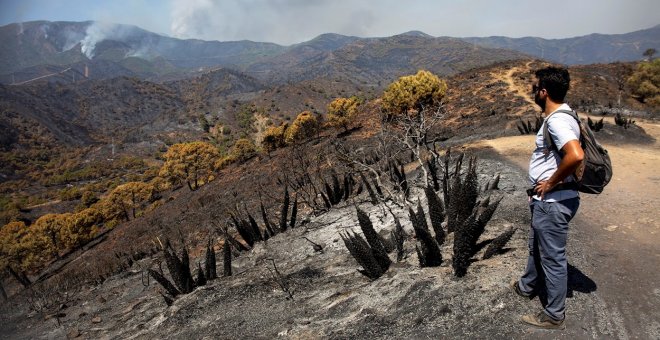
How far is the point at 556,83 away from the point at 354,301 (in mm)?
3345

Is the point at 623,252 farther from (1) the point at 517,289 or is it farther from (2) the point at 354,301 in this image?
(2) the point at 354,301

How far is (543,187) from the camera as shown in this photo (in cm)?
290

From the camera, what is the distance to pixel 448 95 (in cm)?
3017

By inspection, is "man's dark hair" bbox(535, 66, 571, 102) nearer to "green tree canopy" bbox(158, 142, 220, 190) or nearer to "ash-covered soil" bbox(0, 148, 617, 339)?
"ash-covered soil" bbox(0, 148, 617, 339)

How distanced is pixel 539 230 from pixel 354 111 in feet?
93.1

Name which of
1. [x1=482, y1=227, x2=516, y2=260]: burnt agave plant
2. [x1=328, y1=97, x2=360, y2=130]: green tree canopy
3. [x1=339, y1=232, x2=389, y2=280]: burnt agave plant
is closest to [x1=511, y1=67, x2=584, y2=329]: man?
[x1=482, y1=227, x2=516, y2=260]: burnt agave plant

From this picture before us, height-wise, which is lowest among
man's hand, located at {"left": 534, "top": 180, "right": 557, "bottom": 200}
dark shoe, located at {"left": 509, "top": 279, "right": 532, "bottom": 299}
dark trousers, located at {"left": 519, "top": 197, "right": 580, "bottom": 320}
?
dark shoe, located at {"left": 509, "top": 279, "right": 532, "bottom": 299}

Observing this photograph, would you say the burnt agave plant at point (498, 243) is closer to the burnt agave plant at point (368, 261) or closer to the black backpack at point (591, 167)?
the burnt agave plant at point (368, 261)

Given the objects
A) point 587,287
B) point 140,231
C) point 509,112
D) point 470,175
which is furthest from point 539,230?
point 140,231

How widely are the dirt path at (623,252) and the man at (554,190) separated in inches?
21.0

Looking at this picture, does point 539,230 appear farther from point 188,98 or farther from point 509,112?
point 188,98

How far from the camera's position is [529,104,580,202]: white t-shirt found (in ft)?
8.84

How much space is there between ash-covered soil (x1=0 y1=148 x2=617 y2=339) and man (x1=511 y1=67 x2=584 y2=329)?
43 cm

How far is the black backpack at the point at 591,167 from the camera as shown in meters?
2.76
